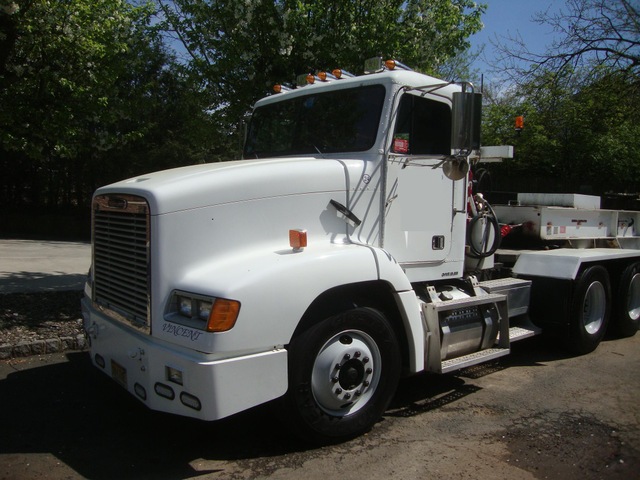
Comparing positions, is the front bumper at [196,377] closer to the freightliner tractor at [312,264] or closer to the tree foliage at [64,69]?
the freightliner tractor at [312,264]

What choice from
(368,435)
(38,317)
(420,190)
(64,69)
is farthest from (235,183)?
(64,69)

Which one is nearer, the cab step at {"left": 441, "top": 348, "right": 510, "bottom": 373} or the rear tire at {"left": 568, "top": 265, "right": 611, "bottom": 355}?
the cab step at {"left": 441, "top": 348, "right": 510, "bottom": 373}

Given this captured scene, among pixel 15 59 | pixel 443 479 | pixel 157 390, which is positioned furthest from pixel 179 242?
pixel 15 59

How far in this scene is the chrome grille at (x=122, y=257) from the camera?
364 cm

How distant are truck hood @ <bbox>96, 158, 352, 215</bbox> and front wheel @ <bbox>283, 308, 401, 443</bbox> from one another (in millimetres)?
989

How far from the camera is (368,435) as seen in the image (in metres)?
4.18

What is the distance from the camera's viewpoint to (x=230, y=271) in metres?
3.49

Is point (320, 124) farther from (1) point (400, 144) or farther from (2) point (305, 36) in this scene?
(2) point (305, 36)

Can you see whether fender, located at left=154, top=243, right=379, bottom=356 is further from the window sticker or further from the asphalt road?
the asphalt road

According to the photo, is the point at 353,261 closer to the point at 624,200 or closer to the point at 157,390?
the point at 157,390

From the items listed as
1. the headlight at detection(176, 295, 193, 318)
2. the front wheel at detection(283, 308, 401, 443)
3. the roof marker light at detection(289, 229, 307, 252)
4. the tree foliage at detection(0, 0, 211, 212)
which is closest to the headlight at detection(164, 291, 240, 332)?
the headlight at detection(176, 295, 193, 318)

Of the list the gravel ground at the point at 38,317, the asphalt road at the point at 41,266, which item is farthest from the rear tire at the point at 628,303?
the asphalt road at the point at 41,266

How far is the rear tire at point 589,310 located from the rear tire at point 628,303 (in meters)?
0.37

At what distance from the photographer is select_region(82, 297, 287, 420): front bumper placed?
3.25 m
